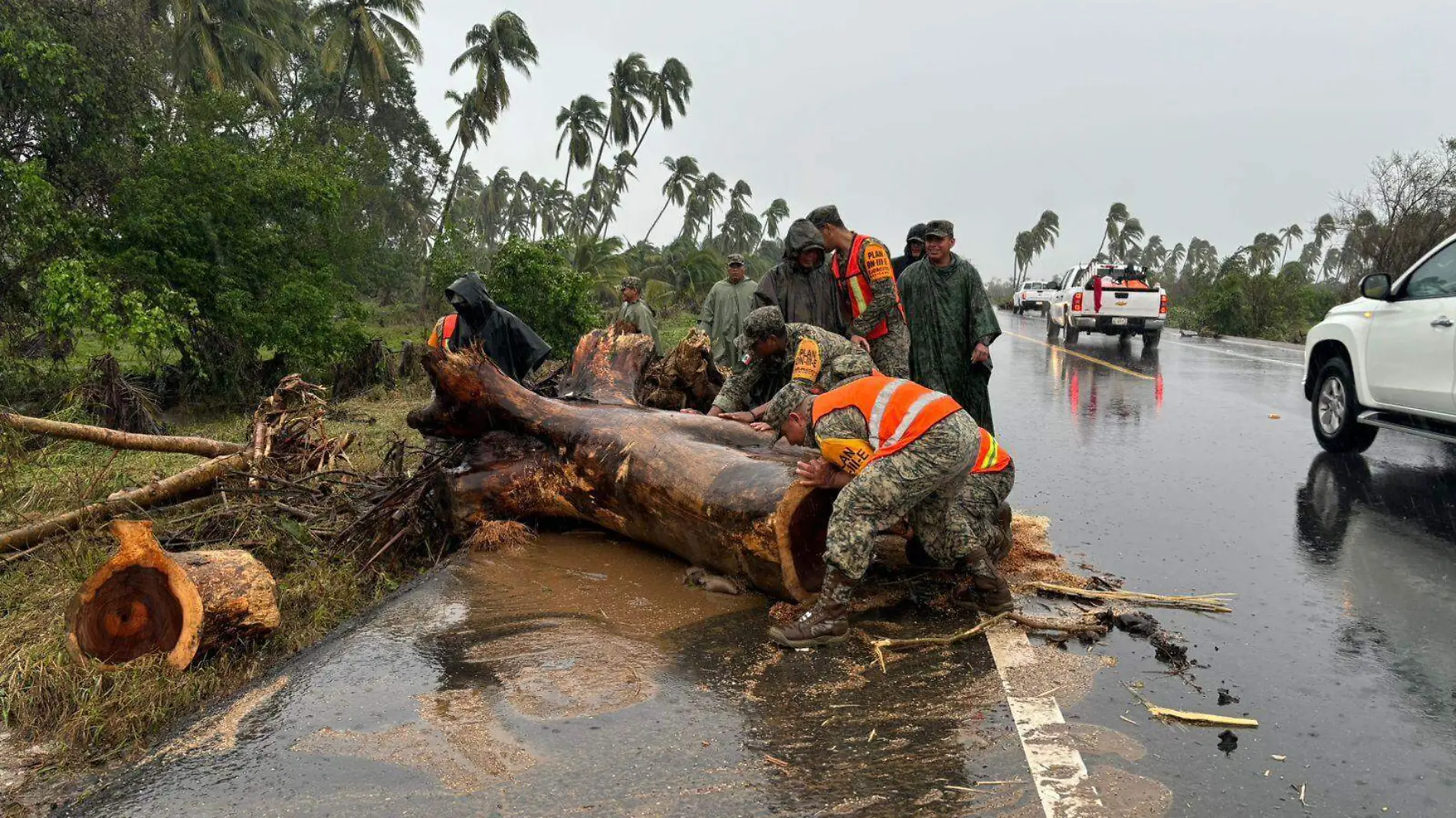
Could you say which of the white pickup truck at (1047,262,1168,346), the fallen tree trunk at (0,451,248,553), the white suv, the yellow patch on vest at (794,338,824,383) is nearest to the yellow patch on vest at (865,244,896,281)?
the yellow patch on vest at (794,338,824,383)

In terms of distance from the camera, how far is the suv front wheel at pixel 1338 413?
24.2 feet

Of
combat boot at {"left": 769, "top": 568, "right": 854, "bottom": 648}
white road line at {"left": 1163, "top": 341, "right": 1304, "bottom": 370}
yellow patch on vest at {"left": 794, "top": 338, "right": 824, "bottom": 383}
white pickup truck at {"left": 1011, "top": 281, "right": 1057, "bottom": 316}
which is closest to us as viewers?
combat boot at {"left": 769, "top": 568, "right": 854, "bottom": 648}

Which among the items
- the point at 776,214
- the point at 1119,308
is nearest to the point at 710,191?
the point at 776,214

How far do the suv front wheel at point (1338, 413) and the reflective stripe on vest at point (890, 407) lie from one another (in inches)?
211

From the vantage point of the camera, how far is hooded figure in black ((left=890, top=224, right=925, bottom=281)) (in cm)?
848

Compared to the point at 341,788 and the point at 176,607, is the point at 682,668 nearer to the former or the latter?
the point at 341,788

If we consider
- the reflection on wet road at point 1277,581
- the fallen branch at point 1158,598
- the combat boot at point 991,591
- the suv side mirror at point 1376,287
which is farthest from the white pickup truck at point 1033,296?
the combat boot at point 991,591

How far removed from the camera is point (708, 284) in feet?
117

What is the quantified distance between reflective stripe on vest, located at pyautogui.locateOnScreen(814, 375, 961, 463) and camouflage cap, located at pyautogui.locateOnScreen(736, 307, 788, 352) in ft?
3.71

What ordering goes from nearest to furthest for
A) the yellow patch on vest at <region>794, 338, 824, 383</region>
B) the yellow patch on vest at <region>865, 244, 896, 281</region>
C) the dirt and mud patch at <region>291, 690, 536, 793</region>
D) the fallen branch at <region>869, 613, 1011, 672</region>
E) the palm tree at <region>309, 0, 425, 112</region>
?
1. the dirt and mud patch at <region>291, 690, 536, 793</region>
2. the fallen branch at <region>869, 613, 1011, 672</region>
3. the yellow patch on vest at <region>794, 338, 824, 383</region>
4. the yellow patch on vest at <region>865, 244, 896, 281</region>
5. the palm tree at <region>309, 0, 425, 112</region>

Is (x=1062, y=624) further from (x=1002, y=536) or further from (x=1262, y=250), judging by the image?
(x=1262, y=250)

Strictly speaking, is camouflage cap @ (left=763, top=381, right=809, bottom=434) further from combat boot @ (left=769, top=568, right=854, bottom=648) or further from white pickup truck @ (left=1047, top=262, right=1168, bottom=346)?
white pickup truck @ (left=1047, top=262, right=1168, bottom=346)

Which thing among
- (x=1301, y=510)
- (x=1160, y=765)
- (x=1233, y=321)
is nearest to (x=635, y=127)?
(x=1233, y=321)

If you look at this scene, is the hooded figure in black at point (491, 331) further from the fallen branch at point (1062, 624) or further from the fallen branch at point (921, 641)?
the fallen branch at point (1062, 624)
